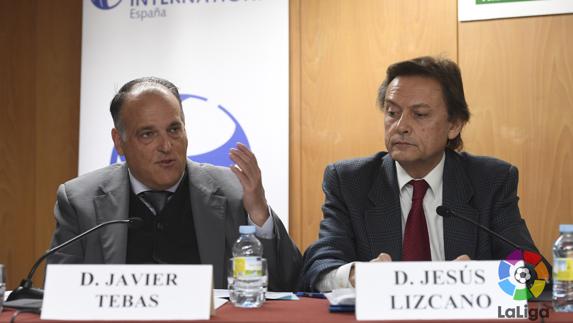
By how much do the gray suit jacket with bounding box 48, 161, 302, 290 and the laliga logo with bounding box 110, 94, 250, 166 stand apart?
1277mm

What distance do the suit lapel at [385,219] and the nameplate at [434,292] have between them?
924mm

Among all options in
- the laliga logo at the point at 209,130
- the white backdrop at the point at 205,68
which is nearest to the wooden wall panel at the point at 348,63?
the white backdrop at the point at 205,68

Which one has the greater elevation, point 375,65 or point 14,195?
point 375,65

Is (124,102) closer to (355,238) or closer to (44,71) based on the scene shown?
(355,238)

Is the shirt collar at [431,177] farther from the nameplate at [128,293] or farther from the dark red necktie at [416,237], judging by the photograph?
the nameplate at [128,293]

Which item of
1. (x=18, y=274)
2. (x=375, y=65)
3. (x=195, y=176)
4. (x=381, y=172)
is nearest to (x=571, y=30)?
(x=375, y=65)

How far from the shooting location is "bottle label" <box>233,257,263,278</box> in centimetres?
190

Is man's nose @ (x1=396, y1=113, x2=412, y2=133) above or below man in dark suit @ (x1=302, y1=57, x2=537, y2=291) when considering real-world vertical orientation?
above

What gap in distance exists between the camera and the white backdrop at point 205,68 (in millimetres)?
4121

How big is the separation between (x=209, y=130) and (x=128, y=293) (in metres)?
2.56

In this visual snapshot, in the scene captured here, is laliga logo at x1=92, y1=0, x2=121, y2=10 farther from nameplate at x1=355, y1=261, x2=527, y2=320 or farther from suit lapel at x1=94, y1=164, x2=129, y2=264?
nameplate at x1=355, y1=261, x2=527, y2=320

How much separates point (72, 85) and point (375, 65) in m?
1.97

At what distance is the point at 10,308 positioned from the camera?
191 cm

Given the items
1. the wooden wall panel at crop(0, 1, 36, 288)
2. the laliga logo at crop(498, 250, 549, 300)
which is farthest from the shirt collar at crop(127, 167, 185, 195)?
the wooden wall panel at crop(0, 1, 36, 288)
